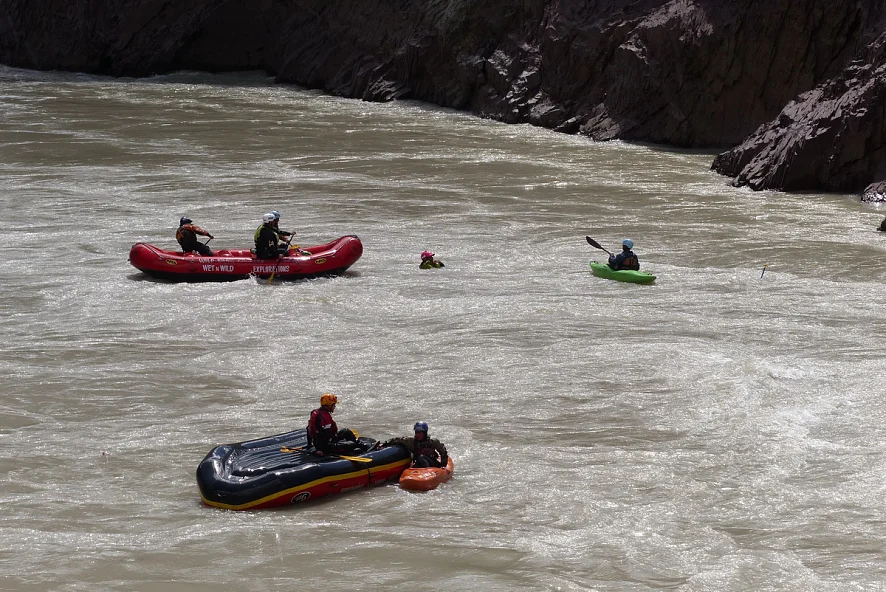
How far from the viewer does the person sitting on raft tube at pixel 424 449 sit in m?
10.0

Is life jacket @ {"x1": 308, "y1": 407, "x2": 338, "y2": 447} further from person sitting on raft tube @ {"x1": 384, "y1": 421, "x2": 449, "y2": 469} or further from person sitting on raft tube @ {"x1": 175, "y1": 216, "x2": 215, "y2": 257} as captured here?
person sitting on raft tube @ {"x1": 175, "y1": 216, "x2": 215, "y2": 257}

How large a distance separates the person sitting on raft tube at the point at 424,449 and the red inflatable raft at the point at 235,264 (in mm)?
7047

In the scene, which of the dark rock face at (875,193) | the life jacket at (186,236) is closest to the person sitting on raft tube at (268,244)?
the life jacket at (186,236)

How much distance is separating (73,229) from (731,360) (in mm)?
11728

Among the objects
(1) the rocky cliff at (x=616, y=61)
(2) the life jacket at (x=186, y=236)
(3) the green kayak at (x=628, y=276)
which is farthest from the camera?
(1) the rocky cliff at (x=616, y=61)

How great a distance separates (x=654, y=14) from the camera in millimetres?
31578

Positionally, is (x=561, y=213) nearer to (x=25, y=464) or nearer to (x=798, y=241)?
(x=798, y=241)

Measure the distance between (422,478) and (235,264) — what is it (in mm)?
7661

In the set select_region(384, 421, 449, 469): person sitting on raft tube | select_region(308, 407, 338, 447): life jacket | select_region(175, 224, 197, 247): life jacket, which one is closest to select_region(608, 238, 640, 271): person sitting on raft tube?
select_region(175, 224, 197, 247): life jacket

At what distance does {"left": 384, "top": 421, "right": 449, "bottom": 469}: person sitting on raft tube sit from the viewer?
32.9ft

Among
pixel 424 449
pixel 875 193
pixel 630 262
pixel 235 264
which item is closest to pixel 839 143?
pixel 875 193

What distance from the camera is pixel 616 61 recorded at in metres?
31.8

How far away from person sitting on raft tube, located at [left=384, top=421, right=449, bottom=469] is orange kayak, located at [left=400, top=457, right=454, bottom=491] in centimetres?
10

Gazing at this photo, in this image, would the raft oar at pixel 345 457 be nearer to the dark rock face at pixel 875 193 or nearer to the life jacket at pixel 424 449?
the life jacket at pixel 424 449
